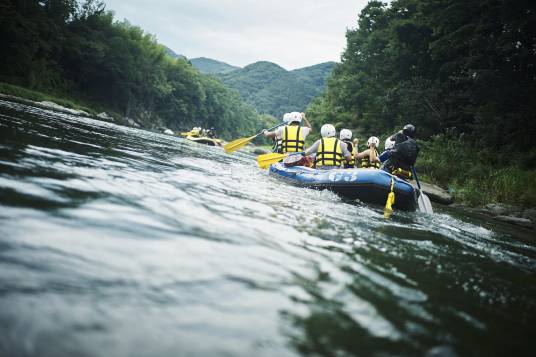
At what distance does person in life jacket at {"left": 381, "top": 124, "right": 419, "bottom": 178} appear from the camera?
8.24 m

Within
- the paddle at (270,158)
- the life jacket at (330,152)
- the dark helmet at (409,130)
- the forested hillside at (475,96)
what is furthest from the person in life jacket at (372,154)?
the forested hillside at (475,96)

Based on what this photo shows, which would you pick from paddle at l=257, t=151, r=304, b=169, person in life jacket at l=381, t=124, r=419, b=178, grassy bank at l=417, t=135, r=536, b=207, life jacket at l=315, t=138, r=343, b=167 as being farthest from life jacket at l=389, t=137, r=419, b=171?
grassy bank at l=417, t=135, r=536, b=207

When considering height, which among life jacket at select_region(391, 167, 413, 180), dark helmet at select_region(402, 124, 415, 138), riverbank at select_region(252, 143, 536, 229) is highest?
dark helmet at select_region(402, 124, 415, 138)

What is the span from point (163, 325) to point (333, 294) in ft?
3.44

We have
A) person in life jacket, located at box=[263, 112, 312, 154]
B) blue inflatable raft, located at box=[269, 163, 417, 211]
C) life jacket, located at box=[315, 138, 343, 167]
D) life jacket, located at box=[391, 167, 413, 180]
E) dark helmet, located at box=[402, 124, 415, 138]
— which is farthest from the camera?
person in life jacket, located at box=[263, 112, 312, 154]

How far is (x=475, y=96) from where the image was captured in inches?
689

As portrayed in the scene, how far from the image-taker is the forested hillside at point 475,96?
14.5 meters

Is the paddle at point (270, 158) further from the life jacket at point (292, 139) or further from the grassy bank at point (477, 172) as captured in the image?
the grassy bank at point (477, 172)

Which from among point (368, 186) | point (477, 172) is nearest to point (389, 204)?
point (368, 186)

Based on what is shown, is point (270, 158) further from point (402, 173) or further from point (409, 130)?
point (409, 130)

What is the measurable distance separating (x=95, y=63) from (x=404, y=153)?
54.2m

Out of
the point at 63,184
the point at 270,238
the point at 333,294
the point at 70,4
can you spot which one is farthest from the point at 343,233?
the point at 70,4

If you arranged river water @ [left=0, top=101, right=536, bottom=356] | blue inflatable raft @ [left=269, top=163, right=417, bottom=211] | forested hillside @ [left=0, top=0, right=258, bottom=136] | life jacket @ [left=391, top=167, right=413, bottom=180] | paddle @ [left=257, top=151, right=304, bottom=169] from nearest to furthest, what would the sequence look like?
river water @ [left=0, top=101, right=536, bottom=356] < blue inflatable raft @ [left=269, top=163, right=417, bottom=211] < life jacket @ [left=391, top=167, right=413, bottom=180] < paddle @ [left=257, top=151, right=304, bottom=169] < forested hillside @ [left=0, top=0, right=258, bottom=136]

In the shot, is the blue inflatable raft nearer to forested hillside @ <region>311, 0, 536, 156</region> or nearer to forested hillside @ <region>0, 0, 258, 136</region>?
forested hillside @ <region>311, 0, 536, 156</region>
